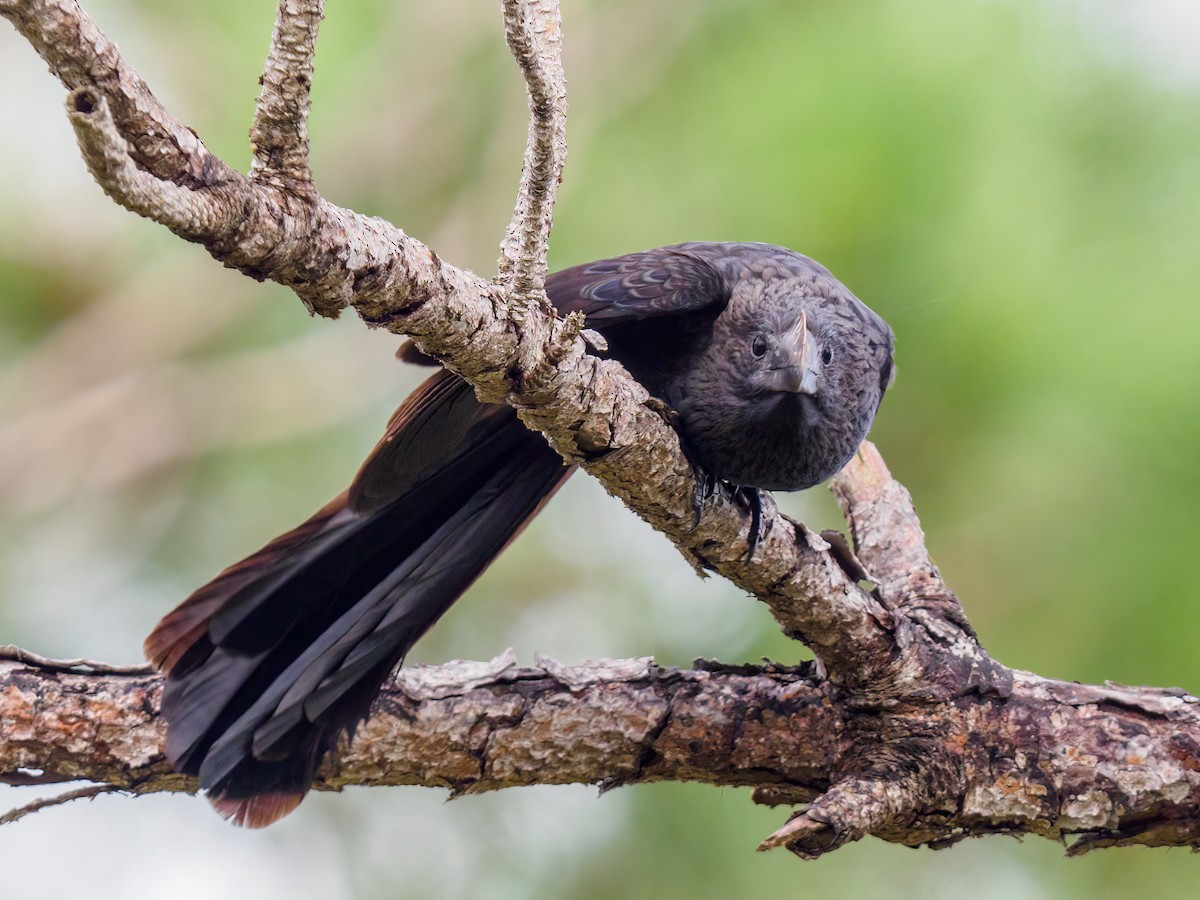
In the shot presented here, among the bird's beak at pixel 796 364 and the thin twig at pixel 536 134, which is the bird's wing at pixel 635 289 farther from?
the thin twig at pixel 536 134

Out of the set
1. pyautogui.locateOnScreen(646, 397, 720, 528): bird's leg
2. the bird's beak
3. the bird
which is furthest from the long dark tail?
the bird's beak

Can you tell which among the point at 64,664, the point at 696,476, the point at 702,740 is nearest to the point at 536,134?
the point at 696,476

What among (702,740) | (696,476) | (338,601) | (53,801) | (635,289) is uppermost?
(635,289)

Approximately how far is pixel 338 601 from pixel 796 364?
0.97 m

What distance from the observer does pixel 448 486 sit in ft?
7.22

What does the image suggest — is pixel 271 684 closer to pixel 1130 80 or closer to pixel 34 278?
pixel 34 278

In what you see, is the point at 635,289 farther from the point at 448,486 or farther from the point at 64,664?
the point at 64,664

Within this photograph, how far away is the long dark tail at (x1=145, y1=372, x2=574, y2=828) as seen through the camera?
1967 millimetres

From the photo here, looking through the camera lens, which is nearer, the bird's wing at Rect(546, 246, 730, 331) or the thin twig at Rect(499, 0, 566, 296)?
the thin twig at Rect(499, 0, 566, 296)

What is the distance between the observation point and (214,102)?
3.00 meters

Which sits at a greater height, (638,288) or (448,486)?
(638,288)

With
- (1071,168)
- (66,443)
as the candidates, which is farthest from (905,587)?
(66,443)

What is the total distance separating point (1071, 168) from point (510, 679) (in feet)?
5.55

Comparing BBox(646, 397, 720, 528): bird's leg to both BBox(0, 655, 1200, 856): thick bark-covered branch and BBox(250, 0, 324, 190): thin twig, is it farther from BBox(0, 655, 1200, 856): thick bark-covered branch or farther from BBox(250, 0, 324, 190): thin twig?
BBox(250, 0, 324, 190): thin twig
